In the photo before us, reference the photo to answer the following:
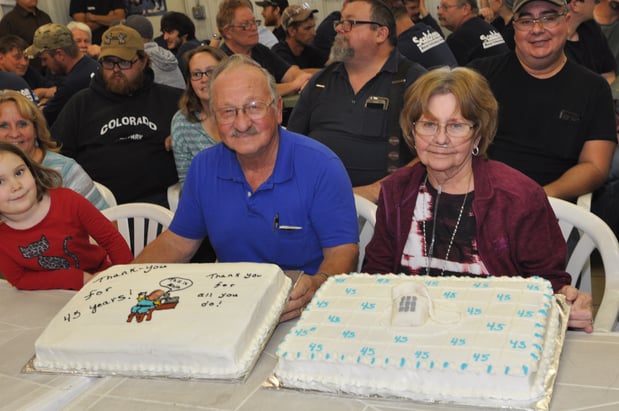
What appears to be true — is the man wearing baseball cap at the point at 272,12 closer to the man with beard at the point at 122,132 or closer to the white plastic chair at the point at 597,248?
the man with beard at the point at 122,132

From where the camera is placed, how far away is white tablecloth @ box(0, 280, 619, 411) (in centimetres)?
109

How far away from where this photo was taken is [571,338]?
1.26 meters

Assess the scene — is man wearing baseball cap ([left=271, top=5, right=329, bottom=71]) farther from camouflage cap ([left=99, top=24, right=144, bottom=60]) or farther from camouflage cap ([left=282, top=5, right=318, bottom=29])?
camouflage cap ([left=99, top=24, right=144, bottom=60])

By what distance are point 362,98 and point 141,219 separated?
3.74 feet

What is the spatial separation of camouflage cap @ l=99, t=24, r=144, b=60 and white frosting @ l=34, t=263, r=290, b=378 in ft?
7.20

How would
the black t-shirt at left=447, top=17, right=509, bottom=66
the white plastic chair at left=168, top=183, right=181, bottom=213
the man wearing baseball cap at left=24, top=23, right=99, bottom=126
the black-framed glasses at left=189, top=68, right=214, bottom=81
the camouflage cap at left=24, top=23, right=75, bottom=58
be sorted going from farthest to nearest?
1. the camouflage cap at left=24, top=23, right=75, bottom=58
2. the man wearing baseball cap at left=24, top=23, right=99, bottom=126
3. the black t-shirt at left=447, top=17, right=509, bottom=66
4. the black-framed glasses at left=189, top=68, right=214, bottom=81
5. the white plastic chair at left=168, top=183, right=181, bottom=213

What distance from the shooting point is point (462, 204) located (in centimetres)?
170

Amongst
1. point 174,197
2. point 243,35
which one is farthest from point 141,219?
point 243,35

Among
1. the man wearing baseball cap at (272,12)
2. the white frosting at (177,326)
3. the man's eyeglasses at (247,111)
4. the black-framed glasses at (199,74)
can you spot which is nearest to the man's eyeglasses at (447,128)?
the man's eyeglasses at (247,111)

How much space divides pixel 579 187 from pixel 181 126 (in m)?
1.68

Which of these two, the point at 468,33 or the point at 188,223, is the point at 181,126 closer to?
the point at 188,223

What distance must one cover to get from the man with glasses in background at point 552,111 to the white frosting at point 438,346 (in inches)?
55.0

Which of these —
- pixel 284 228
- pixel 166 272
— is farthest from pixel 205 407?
pixel 284 228

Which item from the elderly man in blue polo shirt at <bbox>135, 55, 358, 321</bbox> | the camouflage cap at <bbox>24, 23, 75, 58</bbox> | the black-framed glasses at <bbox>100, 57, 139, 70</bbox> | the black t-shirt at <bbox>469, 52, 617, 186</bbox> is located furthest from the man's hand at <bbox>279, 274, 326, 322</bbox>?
the camouflage cap at <bbox>24, 23, 75, 58</bbox>
